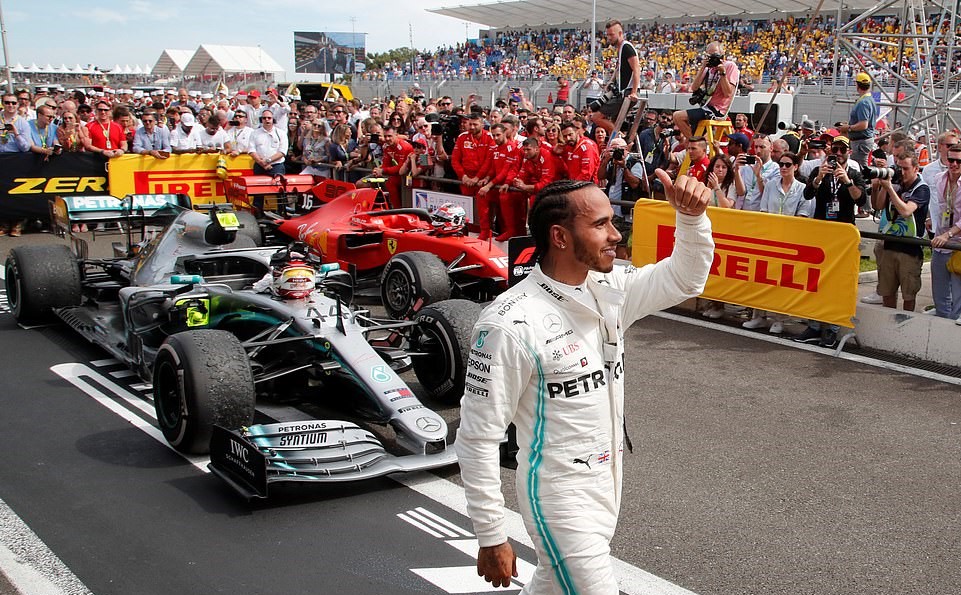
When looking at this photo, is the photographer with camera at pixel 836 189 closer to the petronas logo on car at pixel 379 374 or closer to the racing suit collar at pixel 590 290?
the petronas logo on car at pixel 379 374

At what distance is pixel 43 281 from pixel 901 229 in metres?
7.80

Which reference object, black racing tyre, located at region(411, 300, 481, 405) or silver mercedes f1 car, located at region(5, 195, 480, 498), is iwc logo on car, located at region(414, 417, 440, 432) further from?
black racing tyre, located at region(411, 300, 481, 405)

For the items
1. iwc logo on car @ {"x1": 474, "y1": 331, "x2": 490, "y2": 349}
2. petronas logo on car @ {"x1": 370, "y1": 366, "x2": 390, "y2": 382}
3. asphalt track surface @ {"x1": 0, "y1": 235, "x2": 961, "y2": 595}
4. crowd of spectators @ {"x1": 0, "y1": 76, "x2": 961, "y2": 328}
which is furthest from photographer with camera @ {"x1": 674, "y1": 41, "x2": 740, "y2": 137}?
iwc logo on car @ {"x1": 474, "y1": 331, "x2": 490, "y2": 349}

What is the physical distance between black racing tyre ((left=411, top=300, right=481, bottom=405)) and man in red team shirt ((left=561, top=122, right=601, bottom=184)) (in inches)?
184

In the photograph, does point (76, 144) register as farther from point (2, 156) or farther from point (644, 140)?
point (644, 140)

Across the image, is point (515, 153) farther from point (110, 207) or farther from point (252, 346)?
point (252, 346)

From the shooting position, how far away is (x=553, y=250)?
293 centimetres

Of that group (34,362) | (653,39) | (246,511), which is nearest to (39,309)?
(34,362)

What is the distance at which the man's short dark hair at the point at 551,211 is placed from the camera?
9.51 feet

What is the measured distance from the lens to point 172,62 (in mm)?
72688

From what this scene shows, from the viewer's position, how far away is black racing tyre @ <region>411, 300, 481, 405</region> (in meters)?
6.24

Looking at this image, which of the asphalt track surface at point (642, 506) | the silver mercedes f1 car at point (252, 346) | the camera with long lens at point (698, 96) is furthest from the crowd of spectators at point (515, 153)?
the silver mercedes f1 car at point (252, 346)

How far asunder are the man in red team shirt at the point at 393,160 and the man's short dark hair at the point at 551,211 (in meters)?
10.9

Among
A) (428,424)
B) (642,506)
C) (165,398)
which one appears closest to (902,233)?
(642,506)
